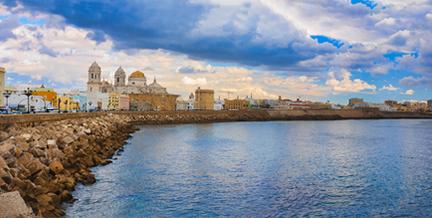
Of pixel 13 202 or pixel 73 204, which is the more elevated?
pixel 13 202

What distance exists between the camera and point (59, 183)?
556 inches

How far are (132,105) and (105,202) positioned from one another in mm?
97153

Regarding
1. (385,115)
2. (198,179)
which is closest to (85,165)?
(198,179)

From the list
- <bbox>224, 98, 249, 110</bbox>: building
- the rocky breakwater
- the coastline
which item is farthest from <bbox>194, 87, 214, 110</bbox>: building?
the rocky breakwater

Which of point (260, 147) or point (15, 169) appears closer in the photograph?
point (15, 169)

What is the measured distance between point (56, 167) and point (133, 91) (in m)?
102

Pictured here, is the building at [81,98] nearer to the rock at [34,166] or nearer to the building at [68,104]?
the building at [68,104]

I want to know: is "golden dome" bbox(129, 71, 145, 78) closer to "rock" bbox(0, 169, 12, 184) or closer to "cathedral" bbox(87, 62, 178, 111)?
"cathedral" bbox(87, 62, 178, 111)

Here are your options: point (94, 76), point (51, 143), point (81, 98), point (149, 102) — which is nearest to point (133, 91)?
point (149, 102)

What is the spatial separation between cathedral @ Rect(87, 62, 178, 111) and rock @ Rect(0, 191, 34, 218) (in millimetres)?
85301

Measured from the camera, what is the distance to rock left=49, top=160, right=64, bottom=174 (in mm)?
14820

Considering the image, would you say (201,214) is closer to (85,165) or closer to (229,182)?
(229,182)

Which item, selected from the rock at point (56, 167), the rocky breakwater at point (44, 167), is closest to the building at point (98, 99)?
the rocky breakwater at point (44, 167)

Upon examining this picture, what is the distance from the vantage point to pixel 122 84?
393 ft
